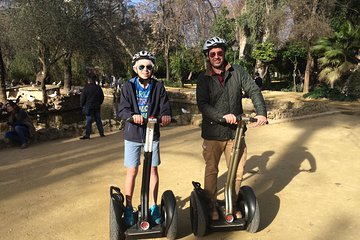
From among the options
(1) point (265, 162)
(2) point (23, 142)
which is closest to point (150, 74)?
(1) point (265, 162)

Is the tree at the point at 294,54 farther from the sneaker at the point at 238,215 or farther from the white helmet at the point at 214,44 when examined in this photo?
the sneaker at the point at 238,215

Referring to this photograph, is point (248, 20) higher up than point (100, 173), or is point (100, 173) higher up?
point (248, 20)

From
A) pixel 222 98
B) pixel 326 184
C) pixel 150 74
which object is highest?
pixel 150 74

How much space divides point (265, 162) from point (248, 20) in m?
19.6

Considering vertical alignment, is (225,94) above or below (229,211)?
above

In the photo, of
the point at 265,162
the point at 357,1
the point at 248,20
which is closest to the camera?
the point at 265,162

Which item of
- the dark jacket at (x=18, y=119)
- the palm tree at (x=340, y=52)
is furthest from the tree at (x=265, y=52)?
the dark jacket at (x=18, y=119)

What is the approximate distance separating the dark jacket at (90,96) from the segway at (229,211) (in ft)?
18.3

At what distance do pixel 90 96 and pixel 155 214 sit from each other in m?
5.69

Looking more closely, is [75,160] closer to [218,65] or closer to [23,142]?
[23,142]

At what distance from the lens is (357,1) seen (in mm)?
19672

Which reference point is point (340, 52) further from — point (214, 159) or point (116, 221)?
point (116, 221)

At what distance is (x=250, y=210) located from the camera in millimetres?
3189

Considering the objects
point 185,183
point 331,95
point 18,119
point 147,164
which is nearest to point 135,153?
point 147,164
